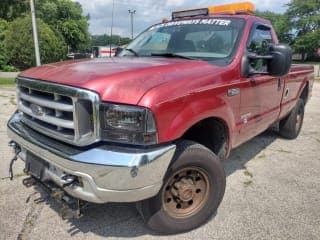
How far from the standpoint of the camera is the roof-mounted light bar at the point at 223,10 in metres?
4.68

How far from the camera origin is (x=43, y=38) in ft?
72.0

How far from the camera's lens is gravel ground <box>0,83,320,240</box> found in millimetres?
3291

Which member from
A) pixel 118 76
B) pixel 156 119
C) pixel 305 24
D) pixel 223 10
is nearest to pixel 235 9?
pixel 223 10

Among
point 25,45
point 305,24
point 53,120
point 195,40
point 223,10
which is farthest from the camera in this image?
point 305,24

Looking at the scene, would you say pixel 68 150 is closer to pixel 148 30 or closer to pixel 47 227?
pixel 47 227

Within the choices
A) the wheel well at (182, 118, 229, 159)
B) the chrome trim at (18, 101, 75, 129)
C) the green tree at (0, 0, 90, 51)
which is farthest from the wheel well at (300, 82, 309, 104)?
the green tree at (0, 0, 90, 51)

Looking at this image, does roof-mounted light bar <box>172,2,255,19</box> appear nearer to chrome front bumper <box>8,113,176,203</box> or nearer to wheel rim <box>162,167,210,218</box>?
wheel rim <box>162,167,210,218</box>

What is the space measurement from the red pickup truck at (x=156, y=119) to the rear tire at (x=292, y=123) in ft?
6.57

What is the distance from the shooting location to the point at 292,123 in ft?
20.9

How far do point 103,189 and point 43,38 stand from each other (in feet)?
68.8

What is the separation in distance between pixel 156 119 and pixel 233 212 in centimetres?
154

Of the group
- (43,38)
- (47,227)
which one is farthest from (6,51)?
(47,227)

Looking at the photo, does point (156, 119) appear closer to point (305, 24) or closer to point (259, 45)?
point (259, 45)

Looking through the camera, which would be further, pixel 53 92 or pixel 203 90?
pixel 203 90
